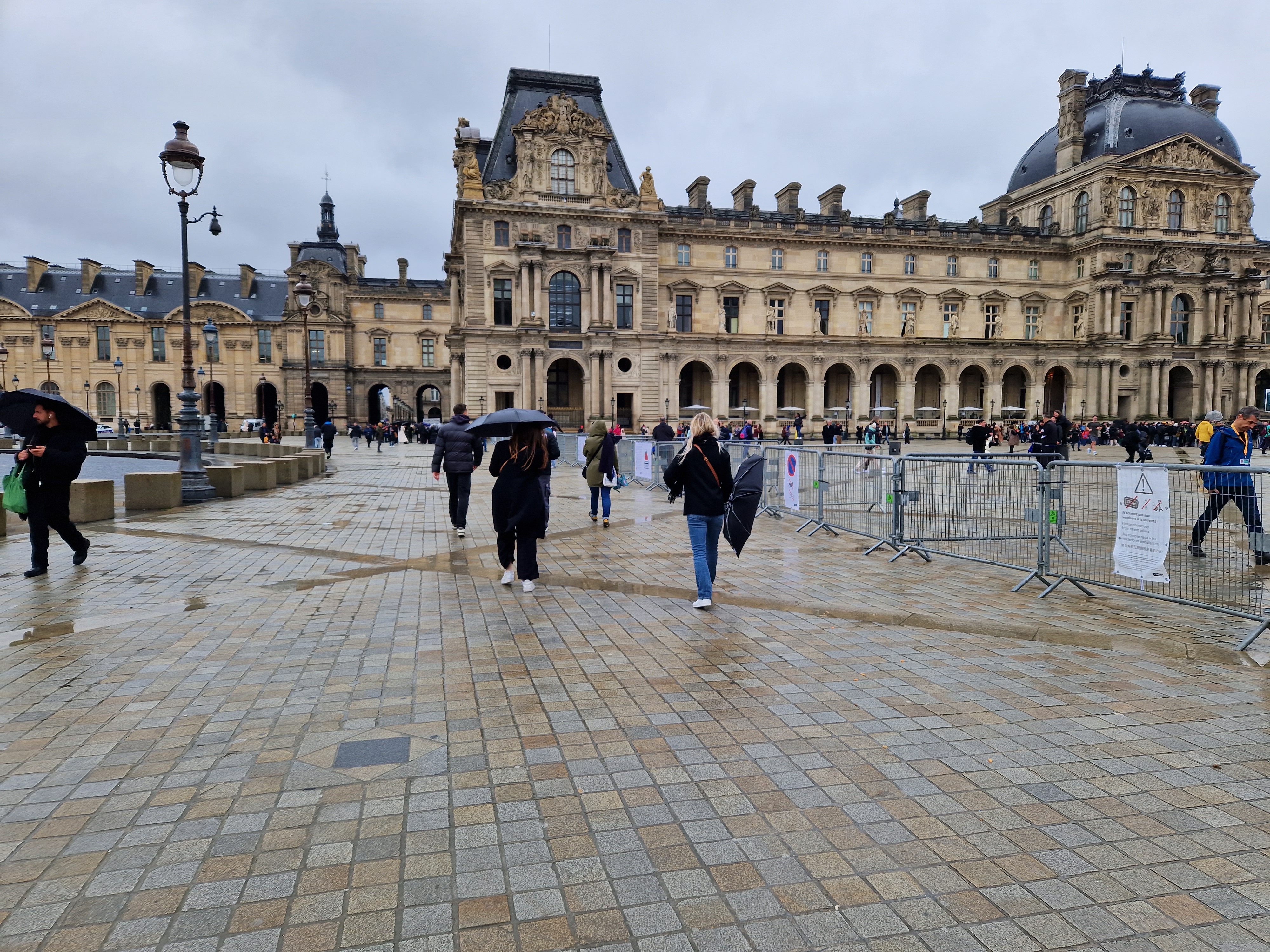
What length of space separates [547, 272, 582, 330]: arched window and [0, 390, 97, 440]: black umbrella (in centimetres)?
4278

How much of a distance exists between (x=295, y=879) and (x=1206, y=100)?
90.6 m

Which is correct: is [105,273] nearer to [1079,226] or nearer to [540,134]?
[540,134]

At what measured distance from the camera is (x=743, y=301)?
186 feet

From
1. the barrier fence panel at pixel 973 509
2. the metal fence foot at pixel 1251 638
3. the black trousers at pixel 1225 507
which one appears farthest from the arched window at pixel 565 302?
the metal fence foot at pixel 1251 638

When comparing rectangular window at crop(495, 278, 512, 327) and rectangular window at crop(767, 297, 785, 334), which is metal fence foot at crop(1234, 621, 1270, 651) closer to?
rectangular window at crop(495, 278, 512, 327)

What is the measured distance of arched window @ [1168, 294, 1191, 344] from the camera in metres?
61.8

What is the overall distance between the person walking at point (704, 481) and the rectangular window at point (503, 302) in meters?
43.9

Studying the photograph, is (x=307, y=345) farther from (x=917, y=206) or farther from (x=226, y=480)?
(x=917, y=206)

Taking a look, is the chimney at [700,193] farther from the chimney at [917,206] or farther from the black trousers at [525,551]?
the black trousers at [525,551]

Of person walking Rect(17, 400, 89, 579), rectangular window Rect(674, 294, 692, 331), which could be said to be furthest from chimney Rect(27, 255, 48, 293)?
person walking Rect(17, 400, 89, 579)

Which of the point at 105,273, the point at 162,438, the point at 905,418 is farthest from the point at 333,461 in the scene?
the point at 105,273

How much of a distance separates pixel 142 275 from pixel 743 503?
3261 inches

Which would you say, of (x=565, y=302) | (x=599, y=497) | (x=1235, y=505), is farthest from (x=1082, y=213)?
(x=1235, y=505)

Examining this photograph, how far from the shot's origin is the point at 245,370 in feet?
228
